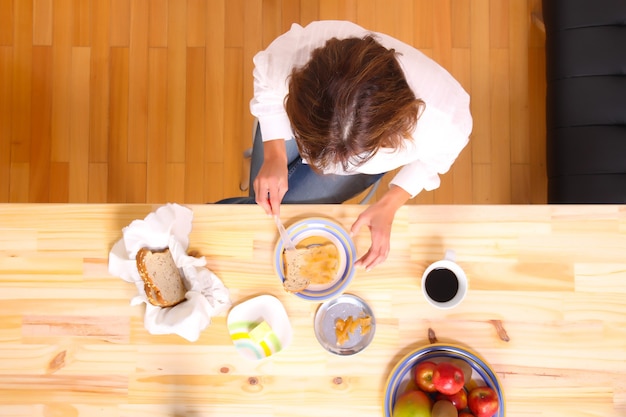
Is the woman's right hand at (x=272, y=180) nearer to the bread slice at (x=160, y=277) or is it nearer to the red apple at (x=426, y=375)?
the bread slice at (x=160, y=277)

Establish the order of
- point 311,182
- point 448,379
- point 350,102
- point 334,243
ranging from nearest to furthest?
1. point 350,102
2. point 448,379
3. point 334,243
4. point 311,182

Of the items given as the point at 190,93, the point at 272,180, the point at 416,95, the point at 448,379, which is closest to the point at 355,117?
the point at 416,95

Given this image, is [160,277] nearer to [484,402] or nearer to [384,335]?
[384,335]

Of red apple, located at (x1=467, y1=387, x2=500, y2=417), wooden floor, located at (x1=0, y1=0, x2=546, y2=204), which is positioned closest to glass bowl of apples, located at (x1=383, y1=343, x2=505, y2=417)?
red apple, located at (x1=467, y1=387, x2=500, y2=417)

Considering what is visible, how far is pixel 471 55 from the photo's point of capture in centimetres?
199

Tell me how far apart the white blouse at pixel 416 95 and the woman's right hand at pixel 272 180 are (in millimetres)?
32

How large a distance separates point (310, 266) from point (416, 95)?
1.42 feet

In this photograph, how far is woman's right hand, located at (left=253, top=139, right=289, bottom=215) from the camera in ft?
3.72

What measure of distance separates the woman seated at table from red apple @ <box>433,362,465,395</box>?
260mm

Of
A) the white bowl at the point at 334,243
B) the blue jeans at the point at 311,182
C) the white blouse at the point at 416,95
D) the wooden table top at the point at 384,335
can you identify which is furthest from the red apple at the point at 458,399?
the blue jeans at the point at 311,182

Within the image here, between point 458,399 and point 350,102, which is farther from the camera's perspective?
point 458,399

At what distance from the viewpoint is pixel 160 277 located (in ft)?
3.42

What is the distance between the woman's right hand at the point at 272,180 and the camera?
1.13 metres

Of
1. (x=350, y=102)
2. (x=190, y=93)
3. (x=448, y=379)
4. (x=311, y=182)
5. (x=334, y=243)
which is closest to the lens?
(x=350, y=102)
